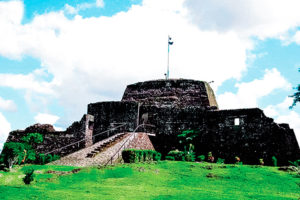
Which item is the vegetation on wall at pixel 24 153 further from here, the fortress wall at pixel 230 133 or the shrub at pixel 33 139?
the fortress wall at pixel 230 133

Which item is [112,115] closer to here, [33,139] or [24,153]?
[33,139]

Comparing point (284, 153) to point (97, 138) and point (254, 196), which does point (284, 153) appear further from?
point (97, 138)

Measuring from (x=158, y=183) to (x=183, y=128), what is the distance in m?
11.3

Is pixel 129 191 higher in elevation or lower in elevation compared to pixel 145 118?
lower

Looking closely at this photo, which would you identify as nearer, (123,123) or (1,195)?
(1,195)

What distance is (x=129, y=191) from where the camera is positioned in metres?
10.1

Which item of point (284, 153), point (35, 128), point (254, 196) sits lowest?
point (254, 196)

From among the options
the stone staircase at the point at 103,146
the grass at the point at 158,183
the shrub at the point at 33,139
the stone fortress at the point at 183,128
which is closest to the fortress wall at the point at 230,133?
the stone fortress at the point at 183,128

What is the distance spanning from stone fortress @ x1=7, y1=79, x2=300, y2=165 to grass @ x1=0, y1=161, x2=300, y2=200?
4895 mm

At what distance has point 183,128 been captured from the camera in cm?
2334

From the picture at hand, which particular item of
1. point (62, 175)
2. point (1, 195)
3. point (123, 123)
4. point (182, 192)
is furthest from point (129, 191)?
point (123, 123)

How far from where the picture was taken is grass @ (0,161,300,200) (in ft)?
31.3

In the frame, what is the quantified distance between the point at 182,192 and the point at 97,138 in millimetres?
15467

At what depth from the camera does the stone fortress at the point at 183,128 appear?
20.4 metres
